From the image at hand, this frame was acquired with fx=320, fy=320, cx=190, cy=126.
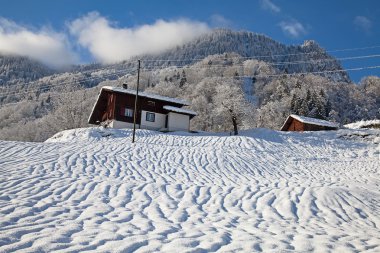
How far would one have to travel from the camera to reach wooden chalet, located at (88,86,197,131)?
41156 millimetres

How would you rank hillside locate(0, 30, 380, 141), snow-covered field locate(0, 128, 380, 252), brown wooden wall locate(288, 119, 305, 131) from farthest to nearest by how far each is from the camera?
1. hillside locate(0, 30, 380, 141)
2. brown wooden wall locate(288, 119, 305, 131)
3. snow-covered field locate(0, 128, 380, 252)

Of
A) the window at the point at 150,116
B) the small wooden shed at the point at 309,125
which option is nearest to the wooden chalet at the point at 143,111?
the window at the point at 150,116

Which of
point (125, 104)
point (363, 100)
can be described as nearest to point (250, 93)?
point (363, 100)

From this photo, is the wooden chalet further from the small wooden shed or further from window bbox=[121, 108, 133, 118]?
the small wooden shed

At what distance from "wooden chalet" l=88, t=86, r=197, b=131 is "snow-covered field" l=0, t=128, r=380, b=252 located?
59.4 feet

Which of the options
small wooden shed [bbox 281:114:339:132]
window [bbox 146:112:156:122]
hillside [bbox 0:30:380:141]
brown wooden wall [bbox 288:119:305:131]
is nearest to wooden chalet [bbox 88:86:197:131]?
window [bbox 146:112:156:122]

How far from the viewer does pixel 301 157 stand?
2780 centimetres

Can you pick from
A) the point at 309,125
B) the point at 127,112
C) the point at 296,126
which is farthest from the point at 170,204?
the point at 296,126

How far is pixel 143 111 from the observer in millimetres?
42750

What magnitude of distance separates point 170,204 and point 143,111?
109 feet

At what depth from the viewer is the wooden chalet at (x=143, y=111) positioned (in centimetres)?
4116

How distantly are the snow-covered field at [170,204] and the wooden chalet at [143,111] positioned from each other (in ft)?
59.4

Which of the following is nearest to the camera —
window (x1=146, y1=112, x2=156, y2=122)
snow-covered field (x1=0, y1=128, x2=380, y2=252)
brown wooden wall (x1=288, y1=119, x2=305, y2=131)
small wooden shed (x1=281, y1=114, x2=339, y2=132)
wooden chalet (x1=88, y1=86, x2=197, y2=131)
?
snow-covered field (x1=0, y1=128, x2=380, y2=252)

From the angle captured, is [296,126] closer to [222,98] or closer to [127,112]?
[222,98]
